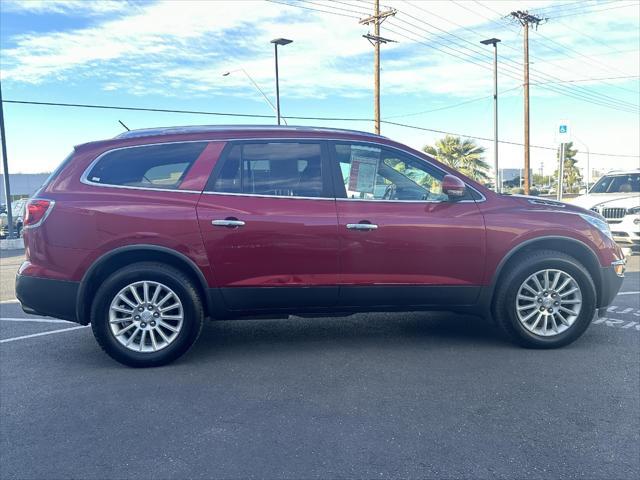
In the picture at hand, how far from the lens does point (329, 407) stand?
3.55 metres

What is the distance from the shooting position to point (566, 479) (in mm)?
2678

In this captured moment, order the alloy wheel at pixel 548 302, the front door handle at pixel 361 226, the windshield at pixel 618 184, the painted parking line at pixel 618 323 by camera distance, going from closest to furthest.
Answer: the front door handle at pixel 361 226
the alloy wheel at pixel 548 302
the painted parking line at pixel 618 323
the windshield at pixel 618 184

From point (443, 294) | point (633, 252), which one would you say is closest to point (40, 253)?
point (443, 294)

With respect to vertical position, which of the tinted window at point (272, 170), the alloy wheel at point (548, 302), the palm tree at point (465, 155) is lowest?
the alloy wheel at point (548, 302)

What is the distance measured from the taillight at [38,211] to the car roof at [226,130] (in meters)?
0.80

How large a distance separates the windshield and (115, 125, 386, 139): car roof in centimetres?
979

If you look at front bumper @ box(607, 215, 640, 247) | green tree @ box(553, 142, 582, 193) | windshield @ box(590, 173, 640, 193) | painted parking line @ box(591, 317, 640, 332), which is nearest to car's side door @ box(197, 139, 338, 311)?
painted parking line @ box(591, 317, 640, 332)

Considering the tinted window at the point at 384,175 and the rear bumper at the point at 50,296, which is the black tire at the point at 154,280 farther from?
the tinted window at the point at 384,175

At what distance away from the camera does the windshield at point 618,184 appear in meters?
12.2

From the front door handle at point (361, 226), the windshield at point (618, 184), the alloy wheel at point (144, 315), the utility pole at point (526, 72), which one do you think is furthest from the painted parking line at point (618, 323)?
the utility pole at point (526, 72)

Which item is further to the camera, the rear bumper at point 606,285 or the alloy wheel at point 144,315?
the rear bumper at point 606,285

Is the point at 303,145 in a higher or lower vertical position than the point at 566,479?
higher

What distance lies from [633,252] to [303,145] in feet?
34.8

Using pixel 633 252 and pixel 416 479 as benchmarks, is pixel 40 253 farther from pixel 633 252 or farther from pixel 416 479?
pixel 633 252
